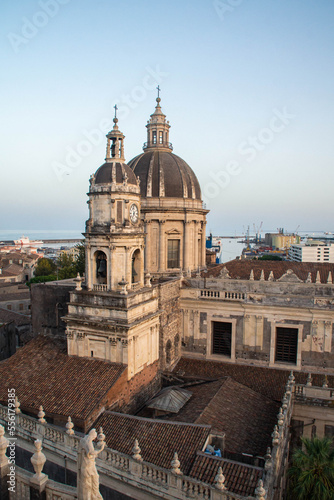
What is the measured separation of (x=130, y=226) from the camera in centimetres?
2283

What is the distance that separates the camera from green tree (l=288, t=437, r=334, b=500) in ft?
47.6

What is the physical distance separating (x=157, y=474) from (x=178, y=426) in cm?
289

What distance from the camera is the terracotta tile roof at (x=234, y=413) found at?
59.9ft


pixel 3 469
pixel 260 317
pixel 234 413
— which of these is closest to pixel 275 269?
pixel 260 317

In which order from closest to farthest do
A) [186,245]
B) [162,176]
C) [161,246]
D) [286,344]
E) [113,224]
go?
[113,224], [286,344], [161,246], [162,176], [186,245]

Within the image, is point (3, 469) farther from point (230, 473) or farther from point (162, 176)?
point (162, 176)

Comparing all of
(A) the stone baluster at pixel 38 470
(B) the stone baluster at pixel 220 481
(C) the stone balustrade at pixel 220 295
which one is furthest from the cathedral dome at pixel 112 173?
(A) the stone baluster at pixel 38 470

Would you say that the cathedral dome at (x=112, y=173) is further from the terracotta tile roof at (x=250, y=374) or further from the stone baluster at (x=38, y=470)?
the stone baluster at (x=38, y=470)

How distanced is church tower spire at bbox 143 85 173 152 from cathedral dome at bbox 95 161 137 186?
1112 centimetres

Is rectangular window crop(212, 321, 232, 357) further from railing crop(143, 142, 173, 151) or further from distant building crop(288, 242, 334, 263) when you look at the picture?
distant building crop(288, 242, 334, 263)

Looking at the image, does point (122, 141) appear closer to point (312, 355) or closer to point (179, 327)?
point (179, 327)

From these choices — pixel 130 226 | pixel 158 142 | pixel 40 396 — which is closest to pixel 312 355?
pixel 130 226

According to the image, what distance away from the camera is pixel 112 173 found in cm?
2258

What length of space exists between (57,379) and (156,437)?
688 centimetres
